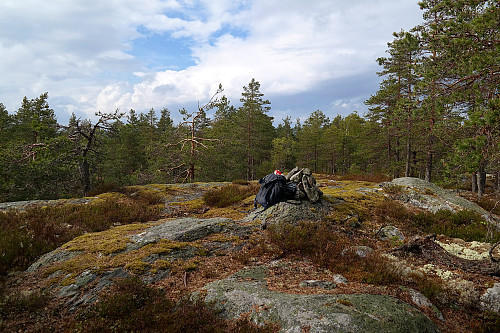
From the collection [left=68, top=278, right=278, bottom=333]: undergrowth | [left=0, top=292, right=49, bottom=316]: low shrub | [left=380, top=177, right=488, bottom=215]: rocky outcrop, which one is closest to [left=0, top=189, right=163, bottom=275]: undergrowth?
[left=0, top=292, right=49, bottom=316]: low shrub

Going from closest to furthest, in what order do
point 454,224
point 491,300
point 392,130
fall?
point 491,300, point 454,224, point 392,130

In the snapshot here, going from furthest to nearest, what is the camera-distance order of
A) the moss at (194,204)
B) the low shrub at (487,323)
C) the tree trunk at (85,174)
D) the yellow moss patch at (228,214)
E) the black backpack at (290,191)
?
the tree trunk at (85,174) < the moss at (194,204) < the yellow moss patch at (228,214) < the black backpack at (290,191) < the low shrub at (487,323)

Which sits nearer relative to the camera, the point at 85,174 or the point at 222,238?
the point at 222,238

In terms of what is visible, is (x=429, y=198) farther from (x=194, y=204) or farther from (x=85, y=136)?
(x=85, y=136)

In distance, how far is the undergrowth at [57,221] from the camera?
5.31 metres

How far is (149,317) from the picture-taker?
3.30 m

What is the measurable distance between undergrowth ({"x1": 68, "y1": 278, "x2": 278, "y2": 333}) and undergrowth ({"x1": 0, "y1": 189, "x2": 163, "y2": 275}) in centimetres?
299

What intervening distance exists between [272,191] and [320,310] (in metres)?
4.60

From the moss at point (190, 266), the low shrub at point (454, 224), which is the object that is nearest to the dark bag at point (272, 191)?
the moss at point (190, 266)

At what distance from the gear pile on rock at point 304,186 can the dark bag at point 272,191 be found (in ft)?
1.42

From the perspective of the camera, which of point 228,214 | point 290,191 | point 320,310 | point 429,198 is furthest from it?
point 429,198

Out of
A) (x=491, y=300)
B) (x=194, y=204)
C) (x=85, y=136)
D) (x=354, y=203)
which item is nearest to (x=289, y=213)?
(x=354, y=203)

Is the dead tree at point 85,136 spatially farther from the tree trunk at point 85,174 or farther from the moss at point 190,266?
the moss at point 190,266

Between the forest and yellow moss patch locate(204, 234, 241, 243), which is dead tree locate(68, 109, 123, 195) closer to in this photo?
the forest
